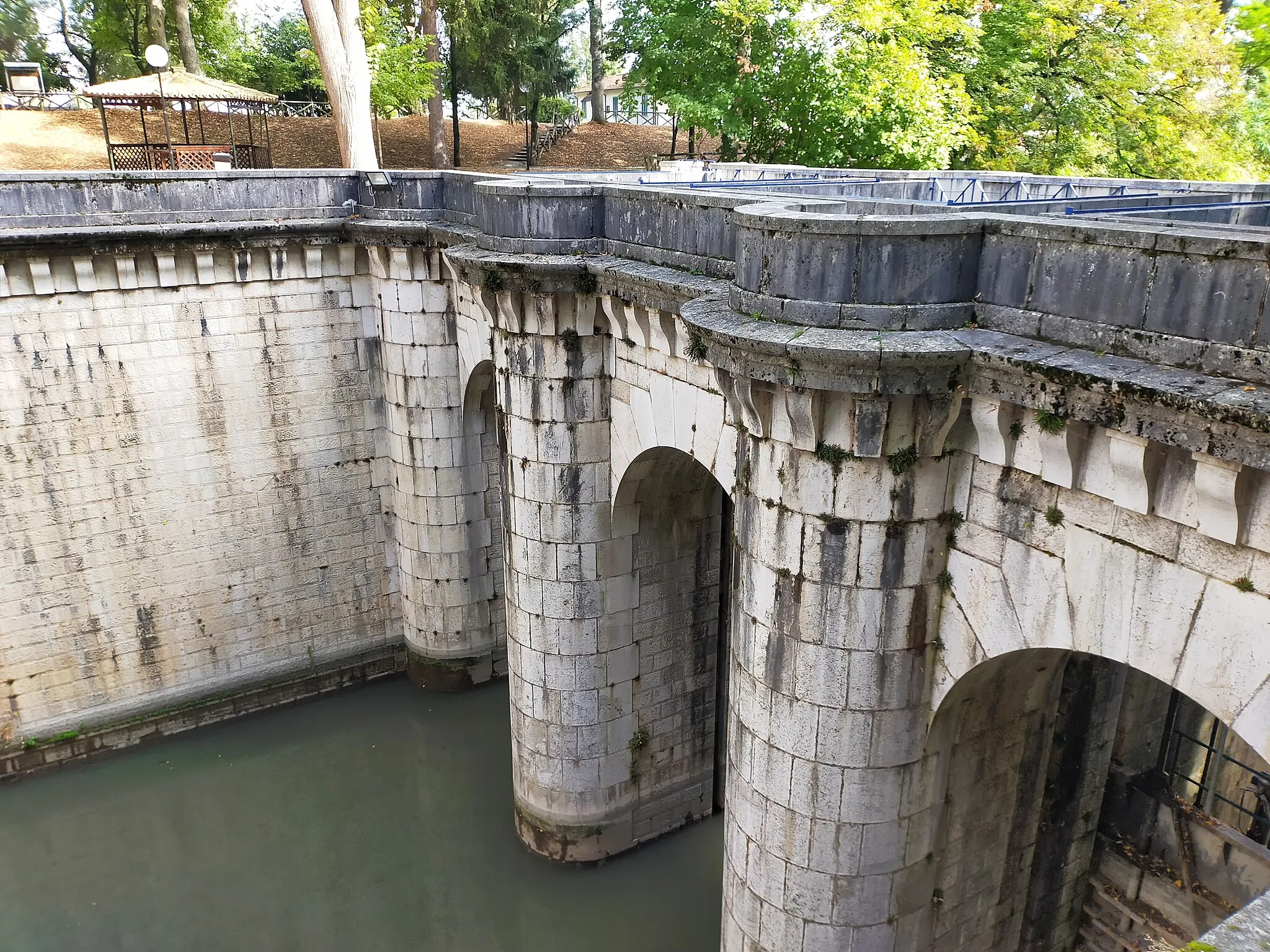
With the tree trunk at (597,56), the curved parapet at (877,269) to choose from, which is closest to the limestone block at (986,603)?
the curved parapet at (877,269)

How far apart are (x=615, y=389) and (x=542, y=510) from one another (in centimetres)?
152

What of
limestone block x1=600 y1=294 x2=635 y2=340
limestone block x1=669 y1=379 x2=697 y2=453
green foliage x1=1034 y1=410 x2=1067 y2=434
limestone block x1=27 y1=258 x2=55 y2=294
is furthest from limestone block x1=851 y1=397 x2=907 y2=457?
limestone block x1=27 y1=258 x2=55 y2=294

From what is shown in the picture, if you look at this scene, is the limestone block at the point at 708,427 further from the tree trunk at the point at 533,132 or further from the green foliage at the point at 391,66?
the tree trunk at the point at 533,132

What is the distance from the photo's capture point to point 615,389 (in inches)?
381

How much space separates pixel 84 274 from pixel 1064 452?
11.4 meters

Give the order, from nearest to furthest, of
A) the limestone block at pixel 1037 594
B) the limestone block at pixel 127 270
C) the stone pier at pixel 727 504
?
the stone pier at pixel 727 504 < the limestone block at pixel 1037 594 < the limestone block at pixel 127 270

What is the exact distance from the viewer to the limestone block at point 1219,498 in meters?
4.43

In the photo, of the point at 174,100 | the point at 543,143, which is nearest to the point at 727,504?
the point at 174,100

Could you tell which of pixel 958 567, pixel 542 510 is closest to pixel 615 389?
pixel 542 510

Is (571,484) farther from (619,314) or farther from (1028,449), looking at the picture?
(1028,449)

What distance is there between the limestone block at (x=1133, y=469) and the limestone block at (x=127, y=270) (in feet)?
37.7

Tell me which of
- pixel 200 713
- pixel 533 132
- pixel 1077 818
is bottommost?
pixel 200 713

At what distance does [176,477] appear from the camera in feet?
42.9

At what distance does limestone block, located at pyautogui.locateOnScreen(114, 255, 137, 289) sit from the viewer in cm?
1198
